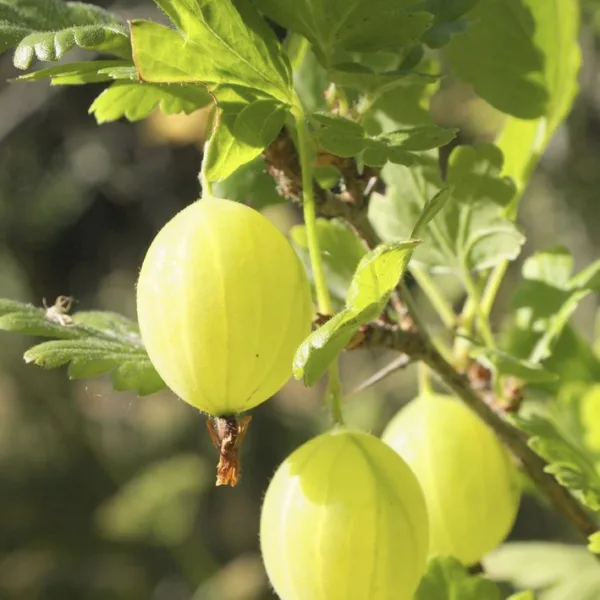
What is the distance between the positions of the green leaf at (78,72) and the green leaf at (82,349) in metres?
0.13

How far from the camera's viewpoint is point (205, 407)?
1.24 ft

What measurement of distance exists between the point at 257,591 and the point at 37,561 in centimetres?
65

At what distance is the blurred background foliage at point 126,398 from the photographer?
77.8 inches

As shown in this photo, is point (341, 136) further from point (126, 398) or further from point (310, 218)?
point (126, 398)

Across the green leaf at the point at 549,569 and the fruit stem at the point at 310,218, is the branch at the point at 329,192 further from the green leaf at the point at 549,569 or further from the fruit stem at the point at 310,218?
the green leaf at the point at 549,569

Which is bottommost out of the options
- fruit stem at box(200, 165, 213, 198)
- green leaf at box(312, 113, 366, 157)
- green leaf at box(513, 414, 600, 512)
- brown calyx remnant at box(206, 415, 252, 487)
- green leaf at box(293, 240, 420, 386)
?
green leaf at box(513, 414, 600, 512)

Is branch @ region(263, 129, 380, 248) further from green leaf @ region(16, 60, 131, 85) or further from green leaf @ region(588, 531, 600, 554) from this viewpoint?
green leaf @ region(588, 531, 600, 554)

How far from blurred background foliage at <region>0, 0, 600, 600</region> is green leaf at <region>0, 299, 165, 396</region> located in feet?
4.27

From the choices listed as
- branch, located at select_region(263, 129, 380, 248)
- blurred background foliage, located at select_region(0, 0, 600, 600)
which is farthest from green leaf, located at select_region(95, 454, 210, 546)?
branch, located at select_region(263, 129, 380, 248)

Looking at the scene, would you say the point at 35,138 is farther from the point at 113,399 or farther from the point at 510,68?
the point at 510,68

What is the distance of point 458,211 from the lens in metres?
0.56

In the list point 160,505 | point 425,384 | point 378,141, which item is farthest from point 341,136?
point 160,505

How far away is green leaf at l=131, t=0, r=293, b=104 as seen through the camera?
1.14ft

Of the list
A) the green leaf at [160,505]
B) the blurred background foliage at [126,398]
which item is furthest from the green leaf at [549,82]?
the green leaf at [160,505]
